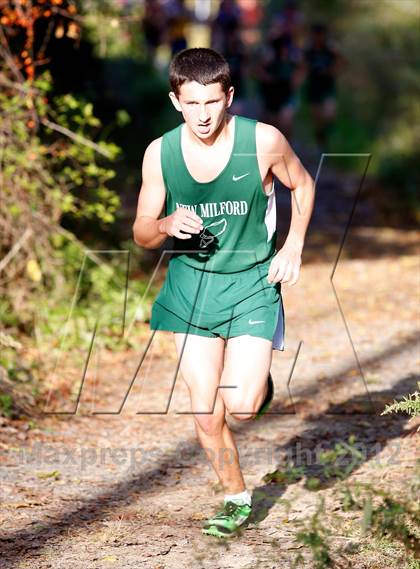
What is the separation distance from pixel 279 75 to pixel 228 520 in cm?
1046

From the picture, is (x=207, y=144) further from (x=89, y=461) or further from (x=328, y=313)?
(x=328, y=313)

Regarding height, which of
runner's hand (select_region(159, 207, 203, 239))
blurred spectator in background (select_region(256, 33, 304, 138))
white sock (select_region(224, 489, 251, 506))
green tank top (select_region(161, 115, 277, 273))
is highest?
blurred spectator in background (select_region(256, 33, 304, 138))

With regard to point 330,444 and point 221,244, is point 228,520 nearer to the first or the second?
point 221,244

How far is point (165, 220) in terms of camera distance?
4105 millimetres

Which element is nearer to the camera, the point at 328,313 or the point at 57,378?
the point at 57,378

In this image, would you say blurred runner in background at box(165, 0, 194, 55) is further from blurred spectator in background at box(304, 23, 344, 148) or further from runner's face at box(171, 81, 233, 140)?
runner's face at box(171, 81, 233, 140)

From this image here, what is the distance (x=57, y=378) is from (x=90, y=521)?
2.21 metres

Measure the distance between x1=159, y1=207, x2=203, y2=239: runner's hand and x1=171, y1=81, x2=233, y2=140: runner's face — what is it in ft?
1.16

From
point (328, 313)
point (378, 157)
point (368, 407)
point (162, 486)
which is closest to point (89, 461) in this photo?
point (162, 486)

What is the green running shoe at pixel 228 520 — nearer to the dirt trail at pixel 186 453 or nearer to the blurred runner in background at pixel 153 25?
the dirt trail at pixel 186 453

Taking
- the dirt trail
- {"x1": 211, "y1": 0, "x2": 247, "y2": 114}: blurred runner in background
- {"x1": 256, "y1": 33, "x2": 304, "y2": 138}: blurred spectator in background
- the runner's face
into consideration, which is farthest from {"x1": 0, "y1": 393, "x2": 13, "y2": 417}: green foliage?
{"x1": 211, "y1": 0, "x2": 247, "y2": 114}: blurred runner in background

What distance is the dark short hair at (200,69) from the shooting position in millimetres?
4137

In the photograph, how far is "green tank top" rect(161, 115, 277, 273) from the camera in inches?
166

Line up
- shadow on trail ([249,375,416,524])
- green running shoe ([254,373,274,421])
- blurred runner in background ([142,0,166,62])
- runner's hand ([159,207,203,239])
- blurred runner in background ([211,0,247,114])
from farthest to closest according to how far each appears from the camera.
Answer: blurred runner in background ([142,0,166,62]) → blurred runner in background ([211,0,247,114]) → shadow on trail ([249,375,416,524]) → green running shoe ([254,373,274,421]) → runner's hand ([159,207,203,239])
